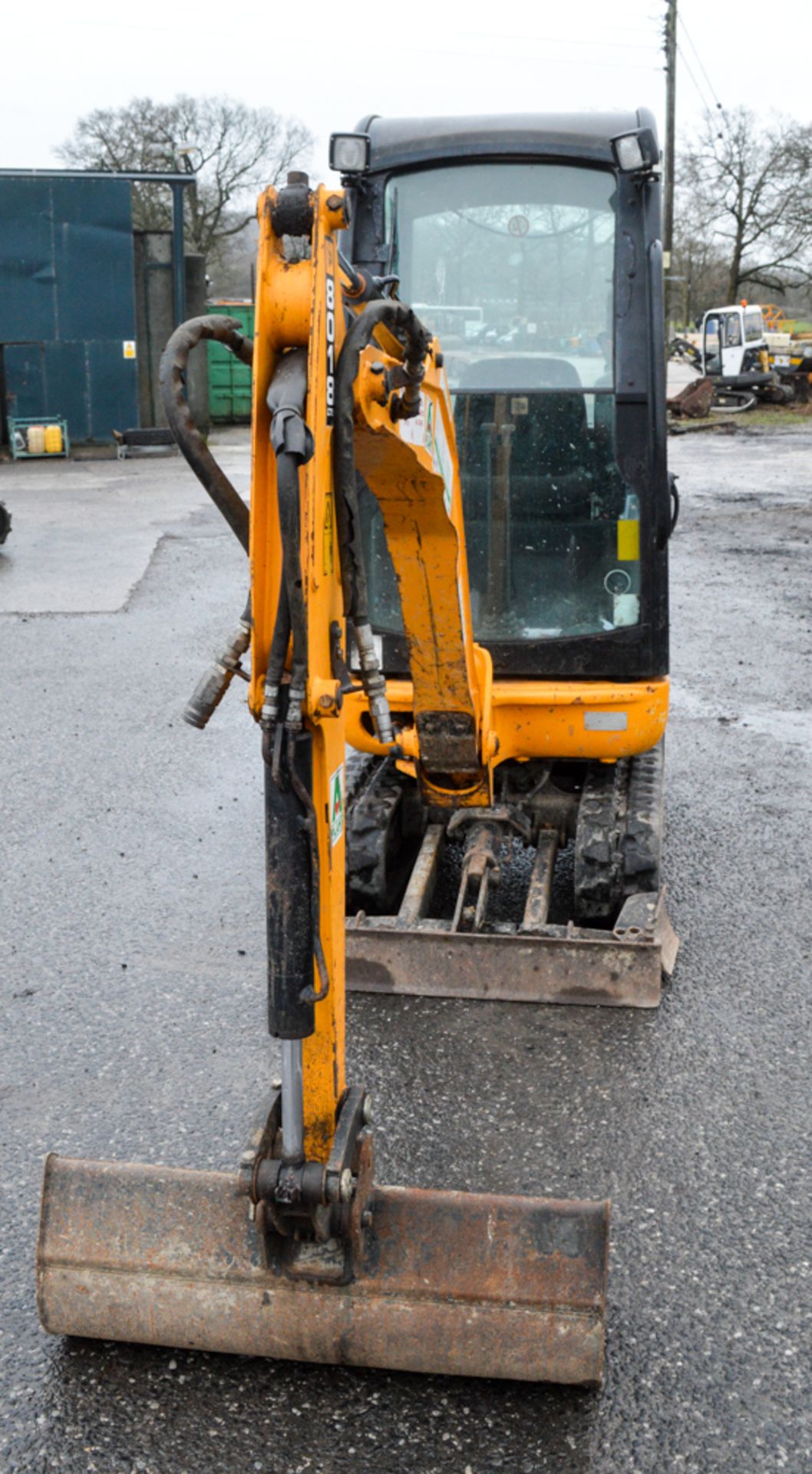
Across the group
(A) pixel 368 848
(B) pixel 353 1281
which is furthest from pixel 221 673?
(A) pixel 368 848

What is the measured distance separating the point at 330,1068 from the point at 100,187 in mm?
22669

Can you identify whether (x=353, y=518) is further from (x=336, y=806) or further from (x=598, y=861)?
(x=598, y=861)

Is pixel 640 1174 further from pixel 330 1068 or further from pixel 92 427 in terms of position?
pixel 92 427

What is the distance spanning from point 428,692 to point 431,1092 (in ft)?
4.07

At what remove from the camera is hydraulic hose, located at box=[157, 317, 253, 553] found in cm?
292

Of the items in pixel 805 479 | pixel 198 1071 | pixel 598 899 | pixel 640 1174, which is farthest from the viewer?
pixel 805 479

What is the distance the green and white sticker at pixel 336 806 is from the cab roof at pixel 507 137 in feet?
9.96

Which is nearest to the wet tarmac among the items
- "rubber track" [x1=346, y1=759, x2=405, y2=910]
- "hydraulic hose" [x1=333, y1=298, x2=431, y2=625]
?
"rubber track" [x1=346, y1=759, x2=405, y2=910]

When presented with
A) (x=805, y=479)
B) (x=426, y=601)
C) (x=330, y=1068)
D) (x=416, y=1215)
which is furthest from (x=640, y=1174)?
(x=805, y=479)

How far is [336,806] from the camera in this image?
9.98 feet

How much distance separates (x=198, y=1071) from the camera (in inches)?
178

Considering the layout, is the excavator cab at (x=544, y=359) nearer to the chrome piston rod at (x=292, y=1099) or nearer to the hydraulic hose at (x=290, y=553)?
the hydraulic hose at (x=290, y=553)

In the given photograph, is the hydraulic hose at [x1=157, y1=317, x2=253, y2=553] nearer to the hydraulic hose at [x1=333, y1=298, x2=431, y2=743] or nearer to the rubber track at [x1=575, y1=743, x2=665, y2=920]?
the hydraulic hose at [x1=333, y1=298, x2=431, y2=743]

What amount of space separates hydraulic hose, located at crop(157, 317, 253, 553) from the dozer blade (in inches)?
57.3
